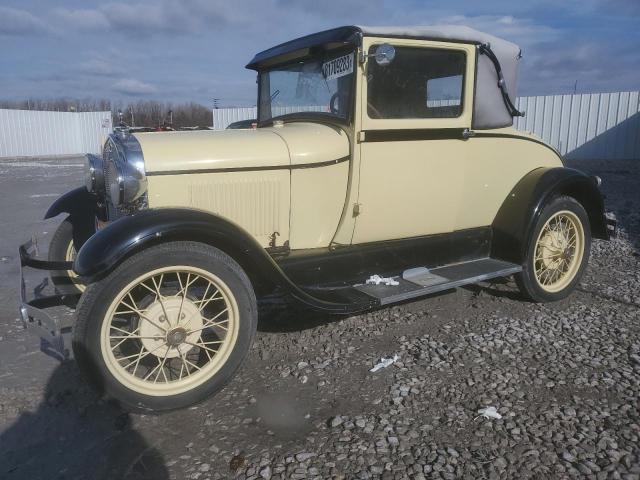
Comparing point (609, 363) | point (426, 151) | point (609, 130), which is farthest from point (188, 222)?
point (609, 130)

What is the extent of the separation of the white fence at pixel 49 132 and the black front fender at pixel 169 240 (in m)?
22.1

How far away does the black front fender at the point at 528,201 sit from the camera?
379cm

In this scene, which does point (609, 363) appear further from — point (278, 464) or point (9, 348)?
point (9, 348)

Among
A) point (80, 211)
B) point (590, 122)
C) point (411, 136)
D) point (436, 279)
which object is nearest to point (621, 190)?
point (590, 122)

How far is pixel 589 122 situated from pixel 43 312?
16.4m

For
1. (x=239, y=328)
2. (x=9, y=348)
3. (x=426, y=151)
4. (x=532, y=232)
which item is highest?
(x=426, y=151)

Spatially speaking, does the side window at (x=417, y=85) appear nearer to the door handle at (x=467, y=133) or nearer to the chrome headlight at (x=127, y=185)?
the door handle at (x=467, y=133)

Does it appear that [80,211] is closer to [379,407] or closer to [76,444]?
[76,444]

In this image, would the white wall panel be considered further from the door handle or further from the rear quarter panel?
the door handle

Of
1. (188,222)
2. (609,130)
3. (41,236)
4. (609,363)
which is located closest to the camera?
(188,222)

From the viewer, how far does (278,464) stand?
211 centimetres

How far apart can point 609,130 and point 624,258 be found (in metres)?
11.6

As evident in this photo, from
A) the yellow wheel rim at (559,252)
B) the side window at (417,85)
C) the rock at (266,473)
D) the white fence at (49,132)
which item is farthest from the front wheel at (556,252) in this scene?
the white fence at (49,132)

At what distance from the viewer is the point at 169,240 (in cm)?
255
